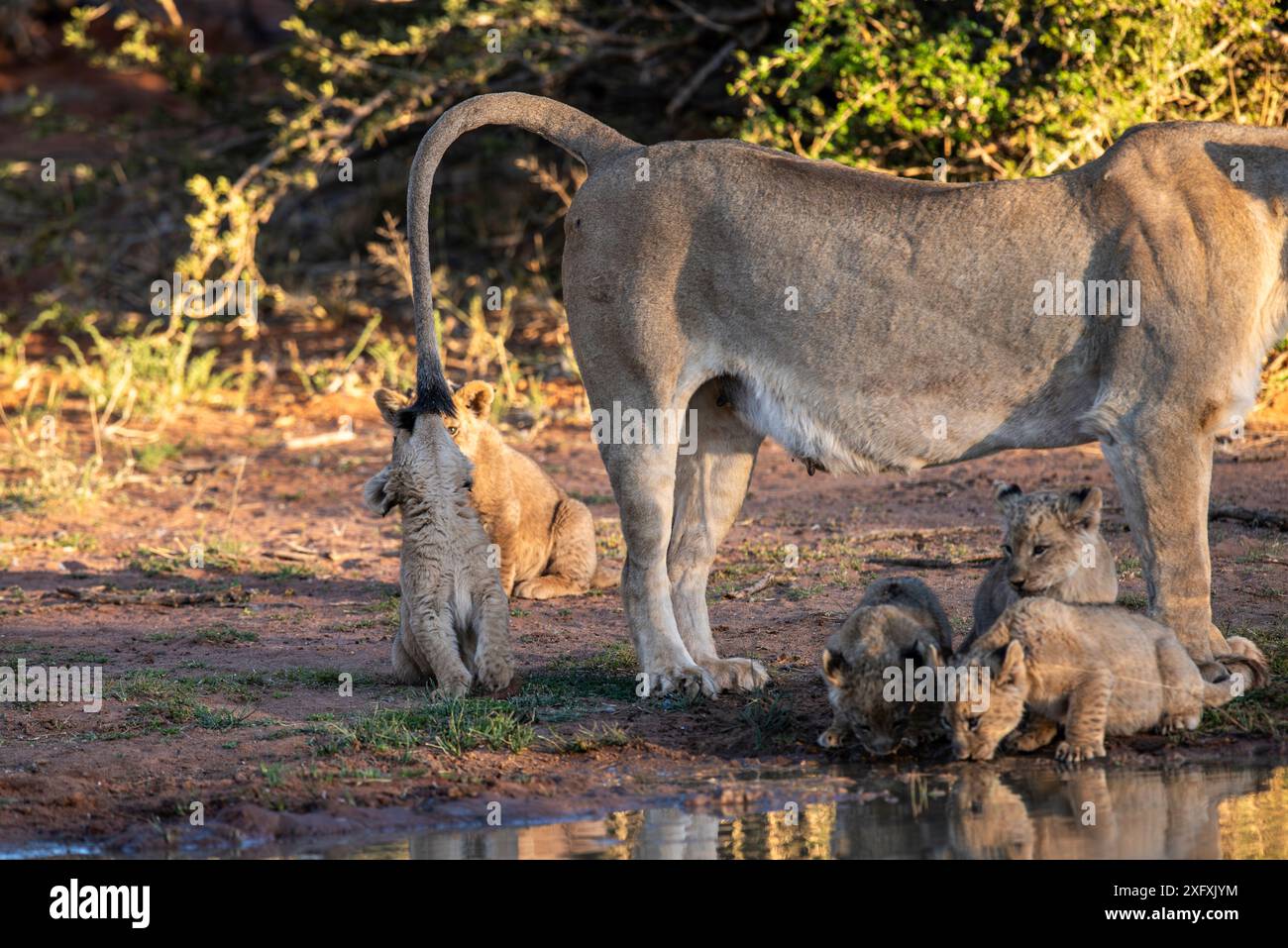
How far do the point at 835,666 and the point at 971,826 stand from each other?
770mm

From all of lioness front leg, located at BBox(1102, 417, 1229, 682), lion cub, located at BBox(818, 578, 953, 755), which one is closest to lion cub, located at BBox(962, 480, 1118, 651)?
lioness front leg, located at BBox(1102, 417, 1229, 682)

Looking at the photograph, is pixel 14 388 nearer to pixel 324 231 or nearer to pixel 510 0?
pixel 324 231

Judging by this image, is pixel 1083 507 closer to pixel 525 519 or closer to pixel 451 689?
pixel 451 689

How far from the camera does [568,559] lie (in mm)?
8367

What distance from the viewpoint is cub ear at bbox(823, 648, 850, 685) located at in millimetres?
5371

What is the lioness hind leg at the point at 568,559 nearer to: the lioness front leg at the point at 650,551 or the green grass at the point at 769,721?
the lioness front leg at the point at 650,551

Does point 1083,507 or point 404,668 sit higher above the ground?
point 1083,507

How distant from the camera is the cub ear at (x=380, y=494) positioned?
253 inches

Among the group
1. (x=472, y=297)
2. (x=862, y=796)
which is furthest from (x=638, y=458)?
(x=472, y=297)

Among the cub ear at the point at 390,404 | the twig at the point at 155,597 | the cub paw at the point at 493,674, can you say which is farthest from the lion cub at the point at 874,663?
the twig at the point at 155,597

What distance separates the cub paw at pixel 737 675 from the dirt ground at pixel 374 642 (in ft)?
0.30

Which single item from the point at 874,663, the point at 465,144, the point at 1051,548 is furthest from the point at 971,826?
the point at 465,144

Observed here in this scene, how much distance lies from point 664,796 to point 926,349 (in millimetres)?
1818
